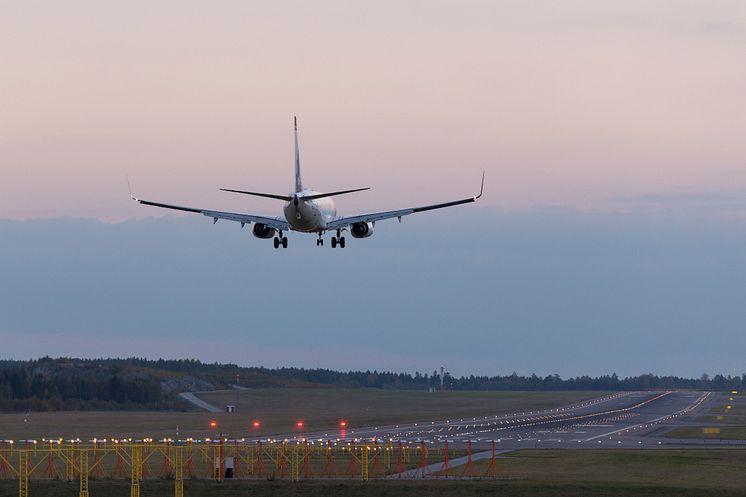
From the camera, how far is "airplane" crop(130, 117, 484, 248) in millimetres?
82125

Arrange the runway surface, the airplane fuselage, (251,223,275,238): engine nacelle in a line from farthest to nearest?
the runway surface → (251,223,275,238): engine nacelle → the airplane fuselage

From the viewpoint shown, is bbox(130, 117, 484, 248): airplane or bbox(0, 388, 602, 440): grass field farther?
bbox(0, 388, 602, 440): grass field

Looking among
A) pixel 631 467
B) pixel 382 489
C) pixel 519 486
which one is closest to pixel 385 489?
pixel 382 489

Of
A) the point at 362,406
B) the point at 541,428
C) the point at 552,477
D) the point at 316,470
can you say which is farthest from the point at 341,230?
the point at 362,406

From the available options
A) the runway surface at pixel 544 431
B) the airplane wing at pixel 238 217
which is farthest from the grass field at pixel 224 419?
the airplane wing at pixel 238 217

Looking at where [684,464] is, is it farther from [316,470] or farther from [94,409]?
[94,409]

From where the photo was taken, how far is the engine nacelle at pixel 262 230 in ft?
288

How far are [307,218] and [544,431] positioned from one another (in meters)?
58.6

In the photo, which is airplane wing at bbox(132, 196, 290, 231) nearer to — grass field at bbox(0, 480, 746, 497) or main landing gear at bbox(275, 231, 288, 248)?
main landing gear at bbox(275, 231, 288, 248)

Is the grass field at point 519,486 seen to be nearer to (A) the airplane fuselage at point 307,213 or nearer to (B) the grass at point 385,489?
(B) the grass at point 385,489

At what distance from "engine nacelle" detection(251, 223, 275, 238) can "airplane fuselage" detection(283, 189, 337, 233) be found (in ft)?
10.4

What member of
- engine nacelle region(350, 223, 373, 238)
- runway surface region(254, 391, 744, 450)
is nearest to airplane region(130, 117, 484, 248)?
engine nacelle region(350, 223, 373, 238)

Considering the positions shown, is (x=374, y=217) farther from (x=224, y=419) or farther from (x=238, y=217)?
(x=224, y=419)

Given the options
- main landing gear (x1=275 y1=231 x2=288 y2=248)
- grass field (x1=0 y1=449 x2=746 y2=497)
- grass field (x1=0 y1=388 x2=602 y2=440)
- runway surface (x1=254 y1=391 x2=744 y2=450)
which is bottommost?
grass field (x1=0 y1=449 x2=746 y2=497)
